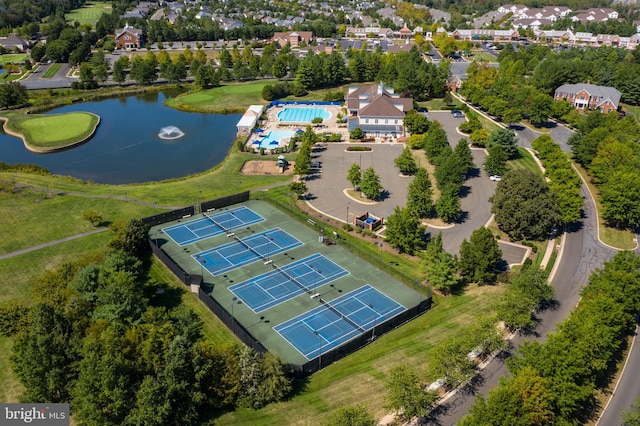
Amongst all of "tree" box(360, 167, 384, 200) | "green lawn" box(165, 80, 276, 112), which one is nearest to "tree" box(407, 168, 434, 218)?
"tree" box(360, 167, 384, 200)

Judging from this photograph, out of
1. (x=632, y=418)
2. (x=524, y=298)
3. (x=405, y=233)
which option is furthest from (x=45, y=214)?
(x=632, y=418)

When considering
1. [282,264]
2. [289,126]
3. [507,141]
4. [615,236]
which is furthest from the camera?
[289,126]

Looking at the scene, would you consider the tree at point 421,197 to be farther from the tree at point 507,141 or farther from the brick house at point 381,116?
the brick house at point 381,116

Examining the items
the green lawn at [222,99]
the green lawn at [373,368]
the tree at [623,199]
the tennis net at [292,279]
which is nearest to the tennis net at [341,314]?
the tennis net at [292,279]

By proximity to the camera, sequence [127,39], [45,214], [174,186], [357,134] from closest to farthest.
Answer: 1. [45,214]
2. [174,186]
3. [357,134]
4. [127,39]

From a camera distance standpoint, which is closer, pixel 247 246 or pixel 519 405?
pixel 519 405

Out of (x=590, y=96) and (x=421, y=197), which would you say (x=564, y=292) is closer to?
(x=421, y=197)

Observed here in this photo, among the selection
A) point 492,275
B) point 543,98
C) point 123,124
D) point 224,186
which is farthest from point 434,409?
point 123,124
